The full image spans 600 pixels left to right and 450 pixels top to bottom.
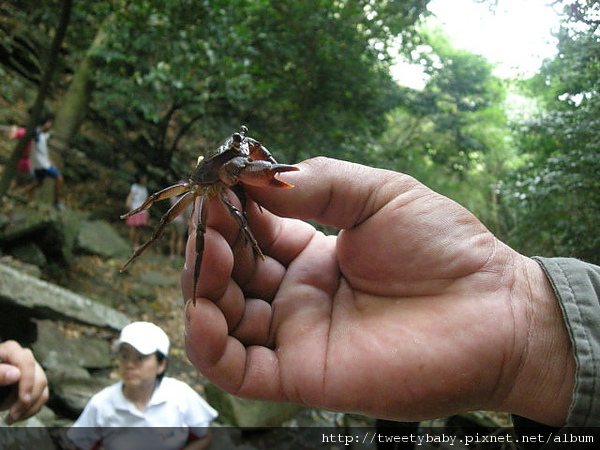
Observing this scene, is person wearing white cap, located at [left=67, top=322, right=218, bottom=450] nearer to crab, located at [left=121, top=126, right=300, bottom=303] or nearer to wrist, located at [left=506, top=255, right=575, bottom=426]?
crab, located at [left=121, top=126, right=300, bottom=303]

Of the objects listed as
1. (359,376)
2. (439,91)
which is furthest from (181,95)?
(359,376)

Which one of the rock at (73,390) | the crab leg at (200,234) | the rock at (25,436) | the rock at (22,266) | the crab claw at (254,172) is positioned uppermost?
the crab claw at (254,172)

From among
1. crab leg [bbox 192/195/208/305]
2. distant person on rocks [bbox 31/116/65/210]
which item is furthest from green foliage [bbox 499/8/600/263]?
distant person on rocks [bbox 31/116/65/210]

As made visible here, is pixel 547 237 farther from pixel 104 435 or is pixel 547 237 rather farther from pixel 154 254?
pixel 154 254

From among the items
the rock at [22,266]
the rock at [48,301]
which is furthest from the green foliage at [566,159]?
the rock at [22,266]

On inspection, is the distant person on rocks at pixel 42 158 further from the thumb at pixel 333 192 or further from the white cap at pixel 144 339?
the thumb at pixel 333 192

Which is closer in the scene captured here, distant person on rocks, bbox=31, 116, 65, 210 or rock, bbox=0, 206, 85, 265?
rock, bbox=0, 206, 85, 265
